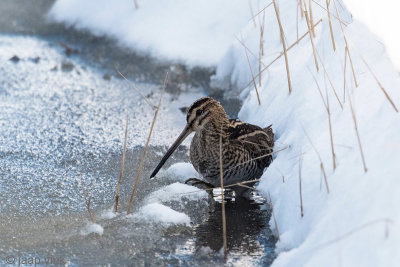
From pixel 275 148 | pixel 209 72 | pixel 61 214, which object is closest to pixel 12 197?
pixel 61 214

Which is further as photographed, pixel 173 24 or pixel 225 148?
pixel 173 24

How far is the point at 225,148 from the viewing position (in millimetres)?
→ 3951

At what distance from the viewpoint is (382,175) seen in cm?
260

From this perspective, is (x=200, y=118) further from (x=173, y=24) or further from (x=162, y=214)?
(x=173, y=24)

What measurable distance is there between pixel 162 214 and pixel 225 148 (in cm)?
74

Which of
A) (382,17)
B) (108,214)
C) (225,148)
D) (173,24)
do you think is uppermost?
(173,24)

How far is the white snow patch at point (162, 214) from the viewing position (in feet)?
11.1

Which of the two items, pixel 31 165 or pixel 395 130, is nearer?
pixel 395 130

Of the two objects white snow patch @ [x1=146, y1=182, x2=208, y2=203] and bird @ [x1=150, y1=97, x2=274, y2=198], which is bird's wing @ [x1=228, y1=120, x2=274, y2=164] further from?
white snow patch @ [x1=146, y1=182, x2=208, y2=203]

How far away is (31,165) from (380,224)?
2.50 m

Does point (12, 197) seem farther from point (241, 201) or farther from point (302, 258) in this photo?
point (302, 258)

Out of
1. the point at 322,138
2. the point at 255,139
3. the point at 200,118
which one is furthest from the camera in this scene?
the point at 200,118

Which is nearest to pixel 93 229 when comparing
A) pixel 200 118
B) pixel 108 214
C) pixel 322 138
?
pixel 108 214

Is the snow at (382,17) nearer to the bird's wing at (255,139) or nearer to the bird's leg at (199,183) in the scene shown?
the bird's wing at (255,139)
